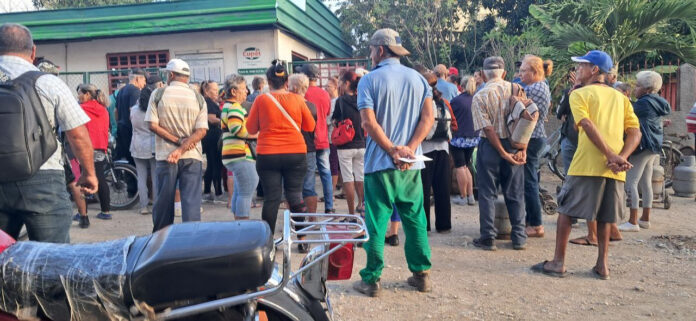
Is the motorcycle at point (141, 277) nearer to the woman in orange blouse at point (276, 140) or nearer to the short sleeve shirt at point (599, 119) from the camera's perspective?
the woman in orange blouse at point (276, 140)

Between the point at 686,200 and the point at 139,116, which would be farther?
the point at 686,200

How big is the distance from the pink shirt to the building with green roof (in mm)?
5050

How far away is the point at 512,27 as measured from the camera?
61.9 feet

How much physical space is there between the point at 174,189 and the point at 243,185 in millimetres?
687

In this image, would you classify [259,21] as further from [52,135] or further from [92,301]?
[92,301]

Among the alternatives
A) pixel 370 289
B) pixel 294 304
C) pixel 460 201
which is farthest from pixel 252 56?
pixel 294 304

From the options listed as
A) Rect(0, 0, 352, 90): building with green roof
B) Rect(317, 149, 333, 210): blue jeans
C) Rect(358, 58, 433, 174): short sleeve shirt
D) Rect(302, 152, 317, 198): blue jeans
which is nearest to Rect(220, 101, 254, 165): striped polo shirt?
Rect(302, 152, 317, 198): blue jeans

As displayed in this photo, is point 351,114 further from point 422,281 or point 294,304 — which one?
point 294,304

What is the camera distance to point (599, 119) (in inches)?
187

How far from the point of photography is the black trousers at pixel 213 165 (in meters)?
8.73

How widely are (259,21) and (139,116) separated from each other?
557 centimetres

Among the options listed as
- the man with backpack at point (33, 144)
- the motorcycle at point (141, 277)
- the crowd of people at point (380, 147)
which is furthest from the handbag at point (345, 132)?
the motorcycle at point (141, 277)

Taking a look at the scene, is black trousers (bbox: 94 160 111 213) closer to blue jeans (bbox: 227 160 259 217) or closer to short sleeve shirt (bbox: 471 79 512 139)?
blue jeans (bbox: 227 160 259 217)

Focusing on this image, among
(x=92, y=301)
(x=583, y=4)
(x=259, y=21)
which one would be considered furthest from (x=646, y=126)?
(x=259, y=21)
